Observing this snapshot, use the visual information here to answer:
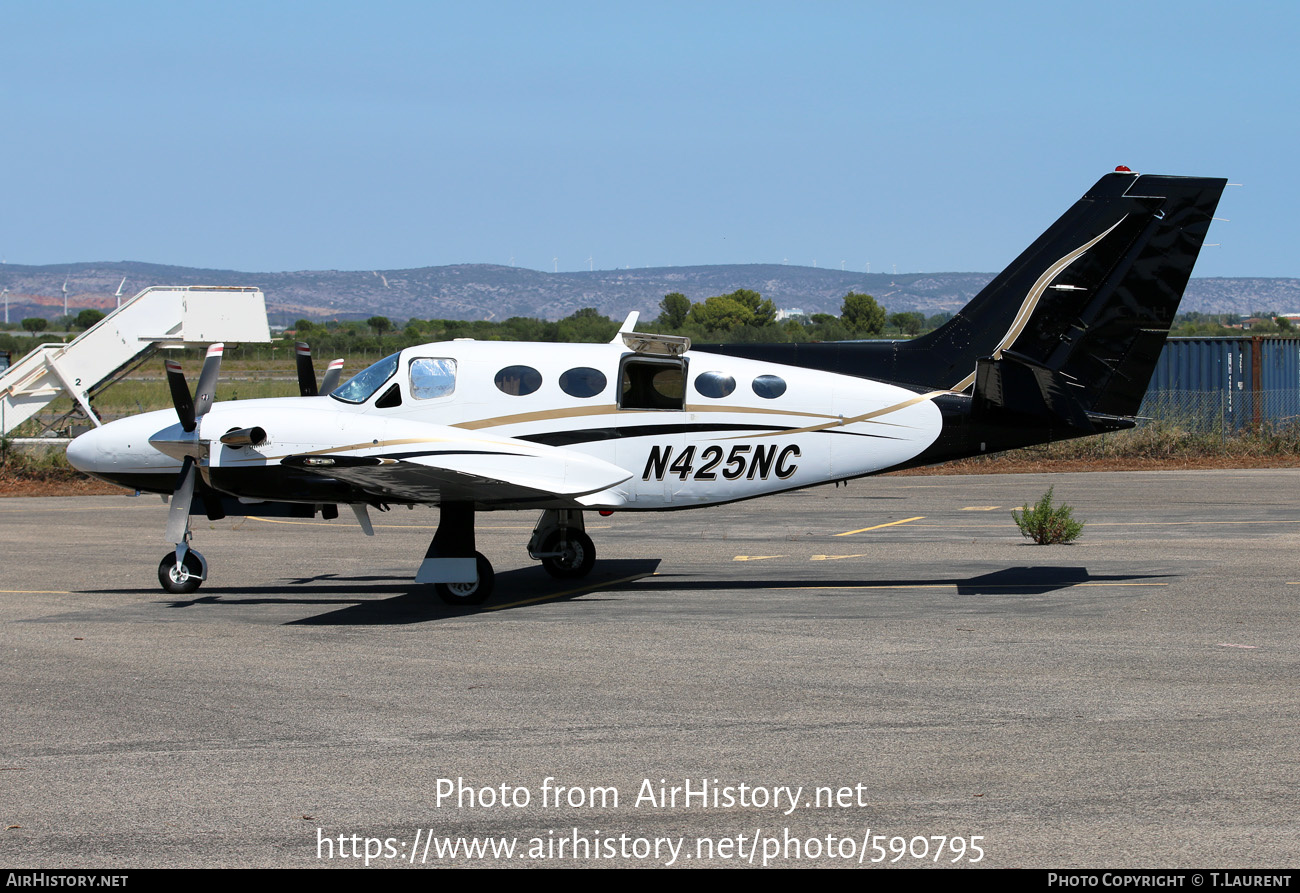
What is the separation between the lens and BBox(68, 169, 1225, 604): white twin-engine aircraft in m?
13.8

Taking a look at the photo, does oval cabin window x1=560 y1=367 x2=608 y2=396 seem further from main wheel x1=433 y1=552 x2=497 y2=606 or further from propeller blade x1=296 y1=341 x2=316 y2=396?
propeller blade x1=296 y1=341 x2=316 y2=396

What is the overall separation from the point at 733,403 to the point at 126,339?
23353 mm

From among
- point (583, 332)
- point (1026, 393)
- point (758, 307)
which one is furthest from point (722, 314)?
point (1026, 393)

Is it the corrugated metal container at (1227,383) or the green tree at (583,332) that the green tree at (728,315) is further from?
the corrugated metal container at (1227,383)

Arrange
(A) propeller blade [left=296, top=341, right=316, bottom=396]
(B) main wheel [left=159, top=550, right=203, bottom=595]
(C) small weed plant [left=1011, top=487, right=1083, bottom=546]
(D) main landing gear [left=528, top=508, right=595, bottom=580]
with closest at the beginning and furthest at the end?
(B) main wheel [left=159, top=550, right=203, bottom=595], (A) propeller blade [left=296, top=341, right=316, bottom=396], (D) main landing gear [left=528, top=508, right=595, bottom=580], (C) small weed plant [left=1011, top=487, right=1083, bottom=546]

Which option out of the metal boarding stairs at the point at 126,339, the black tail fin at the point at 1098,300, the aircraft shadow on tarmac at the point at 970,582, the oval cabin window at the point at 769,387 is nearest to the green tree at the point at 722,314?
the metal boarding stairs at the point at 126,339

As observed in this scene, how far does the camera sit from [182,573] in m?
14.5

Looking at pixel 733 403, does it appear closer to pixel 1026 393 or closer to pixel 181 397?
pixel 1026 393

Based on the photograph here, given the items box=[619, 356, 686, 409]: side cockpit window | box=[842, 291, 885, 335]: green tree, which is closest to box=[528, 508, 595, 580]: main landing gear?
box=[619, 356, 686, 409]: side cockpit window

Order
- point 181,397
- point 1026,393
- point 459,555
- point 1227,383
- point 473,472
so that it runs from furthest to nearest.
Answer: point 1227,383 → point 1026,393 → point 181,397 → point 459,555 → point 473,472

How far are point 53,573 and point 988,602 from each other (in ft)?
39.9

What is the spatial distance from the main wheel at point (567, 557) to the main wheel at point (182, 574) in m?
4.26

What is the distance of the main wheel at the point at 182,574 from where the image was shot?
14492 millimetres

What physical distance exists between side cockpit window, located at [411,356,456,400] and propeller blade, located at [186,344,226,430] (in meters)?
2.21
